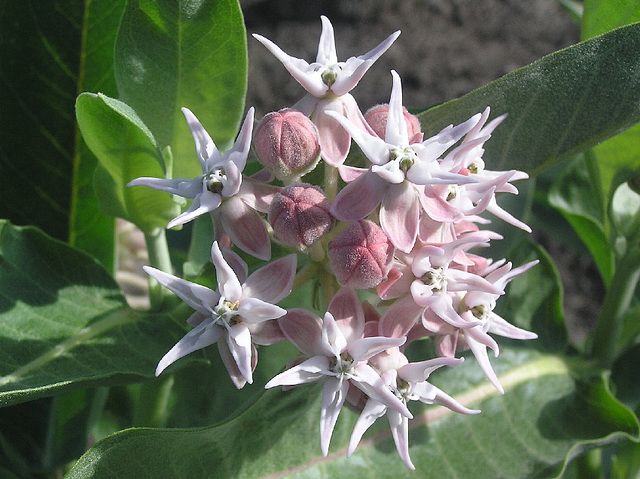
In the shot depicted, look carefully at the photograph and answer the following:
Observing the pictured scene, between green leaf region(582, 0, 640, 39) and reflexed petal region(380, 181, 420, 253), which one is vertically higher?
green leaf region(582, 0, 640, 39)

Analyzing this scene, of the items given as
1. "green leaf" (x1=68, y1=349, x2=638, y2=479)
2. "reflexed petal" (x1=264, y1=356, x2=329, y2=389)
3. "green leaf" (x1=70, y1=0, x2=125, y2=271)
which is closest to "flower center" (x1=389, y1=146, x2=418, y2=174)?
"reflexed petal" (x1=264, y1=356, x2=329, y2=389)

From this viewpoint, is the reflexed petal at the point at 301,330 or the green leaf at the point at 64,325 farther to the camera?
the green leaf at the point at 64,325

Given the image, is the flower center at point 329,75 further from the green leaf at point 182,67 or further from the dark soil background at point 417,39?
the dark soil background at point 417,39

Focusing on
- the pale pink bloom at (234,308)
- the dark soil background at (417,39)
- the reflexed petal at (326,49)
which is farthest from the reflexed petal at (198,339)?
the dark soil background at (417,39)

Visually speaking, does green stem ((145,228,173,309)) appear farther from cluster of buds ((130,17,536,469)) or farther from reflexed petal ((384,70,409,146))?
reflexed petal ((384,70,409,146))

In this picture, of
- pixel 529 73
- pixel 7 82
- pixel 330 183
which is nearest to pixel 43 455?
pixel 7 82

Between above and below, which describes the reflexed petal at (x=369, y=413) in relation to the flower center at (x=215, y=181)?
below
